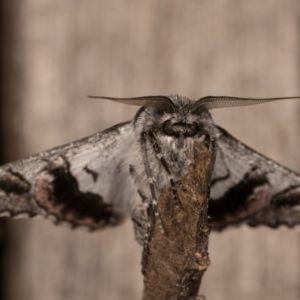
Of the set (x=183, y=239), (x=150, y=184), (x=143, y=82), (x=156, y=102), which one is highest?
(x=143, y=82)

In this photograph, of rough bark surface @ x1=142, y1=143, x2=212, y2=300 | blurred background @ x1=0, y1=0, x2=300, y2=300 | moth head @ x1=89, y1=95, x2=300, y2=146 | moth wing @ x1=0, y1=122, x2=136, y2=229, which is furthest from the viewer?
blurred background @ x1=0, y1=0, x2=300, y2=300

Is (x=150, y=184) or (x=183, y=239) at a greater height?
(x=150, y=184)

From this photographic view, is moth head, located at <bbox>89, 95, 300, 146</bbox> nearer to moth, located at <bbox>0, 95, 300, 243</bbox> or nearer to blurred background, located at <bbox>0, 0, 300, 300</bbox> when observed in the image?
moth, located at <bbox>0, 95, 300, 243</bbox>

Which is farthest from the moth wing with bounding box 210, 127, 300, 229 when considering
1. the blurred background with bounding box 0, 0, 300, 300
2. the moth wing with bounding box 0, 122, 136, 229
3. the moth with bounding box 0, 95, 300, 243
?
the blurred background with bounding box 0, 0, 300, 300

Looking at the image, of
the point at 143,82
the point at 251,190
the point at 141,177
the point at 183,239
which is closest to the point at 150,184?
the point at 141,177

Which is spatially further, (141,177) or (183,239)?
(141,177)

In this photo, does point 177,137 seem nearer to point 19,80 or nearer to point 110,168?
point 110,168

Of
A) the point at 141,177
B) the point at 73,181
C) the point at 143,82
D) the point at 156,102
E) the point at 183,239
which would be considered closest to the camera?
the point at 183,239

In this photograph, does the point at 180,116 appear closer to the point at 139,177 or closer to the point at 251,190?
the point at 139,177
